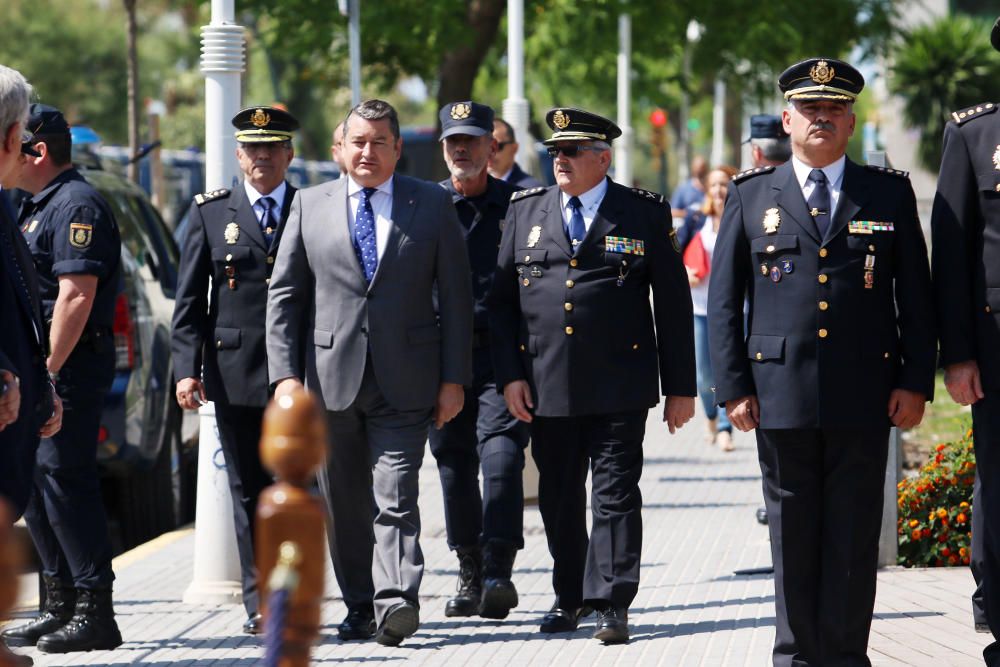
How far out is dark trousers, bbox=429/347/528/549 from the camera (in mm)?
8148

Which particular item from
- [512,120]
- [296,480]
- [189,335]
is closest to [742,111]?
[512,120]

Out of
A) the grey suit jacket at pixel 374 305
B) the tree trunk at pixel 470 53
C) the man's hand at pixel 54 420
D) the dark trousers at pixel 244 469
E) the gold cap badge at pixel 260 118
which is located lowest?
the dark trousers at pixel 244 469

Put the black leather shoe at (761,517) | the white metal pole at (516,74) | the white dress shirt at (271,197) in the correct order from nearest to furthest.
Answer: the white dress shirt at (271,197), the black leather shoe at (761,517), the white metal pole at (516,74)

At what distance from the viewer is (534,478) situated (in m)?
11.2

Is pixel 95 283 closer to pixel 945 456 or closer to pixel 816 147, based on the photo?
pixel 816 147

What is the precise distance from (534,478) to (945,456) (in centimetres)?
289

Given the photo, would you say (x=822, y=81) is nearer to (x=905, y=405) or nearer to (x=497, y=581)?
(x=905, y=405)

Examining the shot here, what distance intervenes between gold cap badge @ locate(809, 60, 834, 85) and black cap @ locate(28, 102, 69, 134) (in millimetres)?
3080

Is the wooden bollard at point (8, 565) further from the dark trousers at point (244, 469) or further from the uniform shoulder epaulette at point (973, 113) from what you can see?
the dark trousers at point (244, 469)

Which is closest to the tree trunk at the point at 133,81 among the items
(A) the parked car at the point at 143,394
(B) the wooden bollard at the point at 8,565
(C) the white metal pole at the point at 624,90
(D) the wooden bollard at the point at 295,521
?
(A) the parked car at the point at 143,394

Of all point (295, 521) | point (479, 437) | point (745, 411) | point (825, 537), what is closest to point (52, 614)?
point (479, 437)

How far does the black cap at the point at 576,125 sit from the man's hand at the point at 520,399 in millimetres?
995

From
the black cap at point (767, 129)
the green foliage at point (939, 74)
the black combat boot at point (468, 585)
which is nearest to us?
the black combat boot at point (468, 585)

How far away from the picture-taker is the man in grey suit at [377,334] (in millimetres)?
7211
